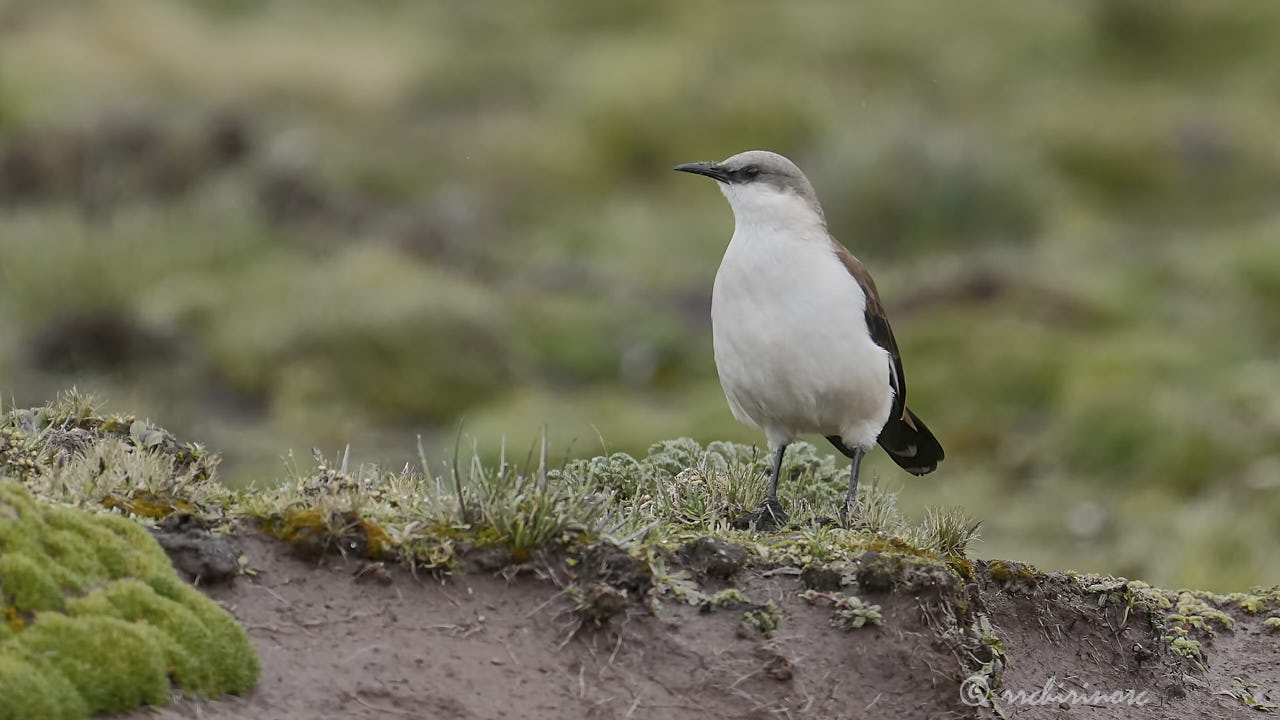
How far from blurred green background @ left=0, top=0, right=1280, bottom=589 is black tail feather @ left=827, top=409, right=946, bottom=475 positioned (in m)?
1.08

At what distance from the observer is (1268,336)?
62.0 feet

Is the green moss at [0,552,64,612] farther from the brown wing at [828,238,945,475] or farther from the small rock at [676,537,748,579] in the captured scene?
the brown wing at [828,238,945,475]

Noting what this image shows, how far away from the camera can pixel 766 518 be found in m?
6.64

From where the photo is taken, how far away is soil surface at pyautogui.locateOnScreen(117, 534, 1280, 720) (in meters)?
4.89

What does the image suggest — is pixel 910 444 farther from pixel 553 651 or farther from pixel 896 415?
pixel 553 651

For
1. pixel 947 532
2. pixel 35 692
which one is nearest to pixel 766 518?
pixel 947 532

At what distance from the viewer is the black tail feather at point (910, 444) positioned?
7.52 meters

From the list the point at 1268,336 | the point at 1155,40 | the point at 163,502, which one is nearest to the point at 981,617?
the point at 163,502

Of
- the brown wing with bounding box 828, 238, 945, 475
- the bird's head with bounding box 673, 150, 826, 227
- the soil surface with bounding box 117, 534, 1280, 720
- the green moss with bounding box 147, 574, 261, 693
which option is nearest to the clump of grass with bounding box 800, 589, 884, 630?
the soil surface with bounding box 117, 534, 1280, 720

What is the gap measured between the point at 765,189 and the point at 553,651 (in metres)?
2.66

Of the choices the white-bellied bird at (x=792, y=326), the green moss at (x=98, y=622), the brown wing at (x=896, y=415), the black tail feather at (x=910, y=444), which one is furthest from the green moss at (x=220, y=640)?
the black tail feather at (x=910, y=444)

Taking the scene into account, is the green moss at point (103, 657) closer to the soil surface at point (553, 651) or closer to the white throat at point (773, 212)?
the soil surface at point (553, 651)

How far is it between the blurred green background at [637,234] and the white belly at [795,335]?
2190mm

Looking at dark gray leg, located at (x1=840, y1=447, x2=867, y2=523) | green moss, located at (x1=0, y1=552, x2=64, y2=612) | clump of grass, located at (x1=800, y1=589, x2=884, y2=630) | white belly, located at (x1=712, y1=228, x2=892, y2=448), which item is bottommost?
clump of grass, located at (x1=800, y1=589, x2=884, y2=630)
